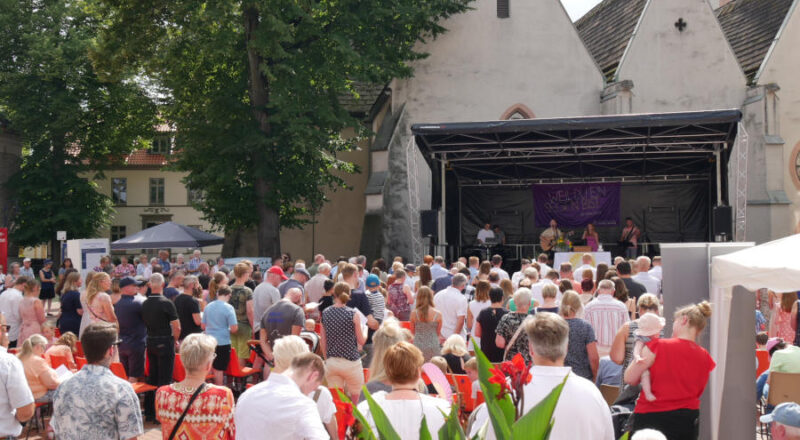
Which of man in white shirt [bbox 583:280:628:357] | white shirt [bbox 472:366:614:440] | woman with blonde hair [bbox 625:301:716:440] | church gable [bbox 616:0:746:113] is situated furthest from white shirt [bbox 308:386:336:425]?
church gable [bbox 616:0:746:113]

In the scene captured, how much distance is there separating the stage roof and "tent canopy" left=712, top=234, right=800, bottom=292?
12.5m

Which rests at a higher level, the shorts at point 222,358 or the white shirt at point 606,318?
the white shirt at point 606,318

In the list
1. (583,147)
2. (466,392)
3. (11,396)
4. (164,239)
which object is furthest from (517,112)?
(11,396)

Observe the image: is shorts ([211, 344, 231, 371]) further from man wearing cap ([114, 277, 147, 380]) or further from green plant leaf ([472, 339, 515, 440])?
green plant leaf ([472, 339, 515, 440])

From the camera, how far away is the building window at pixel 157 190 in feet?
174

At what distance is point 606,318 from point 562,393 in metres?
4.28

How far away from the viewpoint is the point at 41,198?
35562 mm

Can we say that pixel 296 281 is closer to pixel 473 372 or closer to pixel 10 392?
pixel 473 372

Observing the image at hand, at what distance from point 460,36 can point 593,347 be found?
2069 cm

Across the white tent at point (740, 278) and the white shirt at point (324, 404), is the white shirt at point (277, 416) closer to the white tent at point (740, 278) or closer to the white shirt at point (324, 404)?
the white shirt at point (324, 404)

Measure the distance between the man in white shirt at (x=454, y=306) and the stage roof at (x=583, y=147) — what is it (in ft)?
31.3

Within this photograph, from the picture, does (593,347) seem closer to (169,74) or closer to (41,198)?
(169,74)

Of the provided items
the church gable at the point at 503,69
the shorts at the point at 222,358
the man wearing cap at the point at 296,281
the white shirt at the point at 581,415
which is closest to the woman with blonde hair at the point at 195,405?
the white shirt at the point at 581,415

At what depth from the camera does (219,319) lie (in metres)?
9.16
